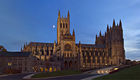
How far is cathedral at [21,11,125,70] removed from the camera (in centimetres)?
11231

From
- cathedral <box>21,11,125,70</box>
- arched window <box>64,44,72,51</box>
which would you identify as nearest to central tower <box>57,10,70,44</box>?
cathedral <box>21,11,125,70</box>

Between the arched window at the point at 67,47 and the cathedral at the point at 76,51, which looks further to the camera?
the arched window at the point at 67,47

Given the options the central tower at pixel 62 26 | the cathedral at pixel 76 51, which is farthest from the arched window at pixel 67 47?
the central tower at pixel 62 26

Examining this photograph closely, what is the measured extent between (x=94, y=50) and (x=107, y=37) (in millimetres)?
18574

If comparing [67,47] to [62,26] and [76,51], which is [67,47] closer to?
[76,51]

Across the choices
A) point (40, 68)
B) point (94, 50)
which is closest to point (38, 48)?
point (40, 68)

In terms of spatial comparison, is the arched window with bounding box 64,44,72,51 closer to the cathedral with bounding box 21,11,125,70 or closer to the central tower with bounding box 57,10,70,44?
the cathedral with bounding box 21,11,125,70

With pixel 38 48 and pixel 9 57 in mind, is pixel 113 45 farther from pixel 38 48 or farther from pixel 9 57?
pixel 9 57

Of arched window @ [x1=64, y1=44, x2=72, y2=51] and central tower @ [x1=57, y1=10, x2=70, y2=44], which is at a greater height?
central tower @ [x1=57, y1=10, x2=70, y2=44]

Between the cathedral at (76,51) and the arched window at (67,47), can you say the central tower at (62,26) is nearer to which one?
the cathedral at (76,51)

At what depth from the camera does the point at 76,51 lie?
122m

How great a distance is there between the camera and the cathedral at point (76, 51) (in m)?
112

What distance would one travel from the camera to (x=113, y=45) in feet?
454

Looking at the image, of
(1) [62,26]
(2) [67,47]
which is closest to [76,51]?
(2) [67,47]
